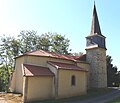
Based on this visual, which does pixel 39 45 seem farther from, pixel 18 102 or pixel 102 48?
pixel 18 102

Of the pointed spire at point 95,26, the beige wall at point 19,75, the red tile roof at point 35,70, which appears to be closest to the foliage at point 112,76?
the pointed spire at point 95,26

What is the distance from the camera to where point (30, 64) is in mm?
26891

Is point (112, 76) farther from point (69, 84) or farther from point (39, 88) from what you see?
point (39, 88)

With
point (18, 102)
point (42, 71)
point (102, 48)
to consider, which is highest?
point (102, 48)

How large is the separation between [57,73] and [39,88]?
324cm

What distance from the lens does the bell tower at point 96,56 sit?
34281 millimetres

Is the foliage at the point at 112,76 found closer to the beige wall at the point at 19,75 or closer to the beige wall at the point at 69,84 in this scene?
the beige wall at the point at 69,84

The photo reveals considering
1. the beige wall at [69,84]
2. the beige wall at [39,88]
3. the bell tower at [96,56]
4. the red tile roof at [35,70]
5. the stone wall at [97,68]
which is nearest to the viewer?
the beige wall at [39,88]

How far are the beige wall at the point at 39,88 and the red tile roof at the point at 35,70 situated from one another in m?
0.55

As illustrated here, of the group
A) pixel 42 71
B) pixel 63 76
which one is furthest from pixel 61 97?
pixel 42 71

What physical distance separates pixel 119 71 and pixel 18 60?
102ft

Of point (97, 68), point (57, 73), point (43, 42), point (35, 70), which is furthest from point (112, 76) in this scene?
point (35, 70)

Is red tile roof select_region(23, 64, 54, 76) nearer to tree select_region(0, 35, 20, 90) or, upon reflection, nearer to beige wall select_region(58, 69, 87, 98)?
beige wall select_region(58, 69, 87, 98)

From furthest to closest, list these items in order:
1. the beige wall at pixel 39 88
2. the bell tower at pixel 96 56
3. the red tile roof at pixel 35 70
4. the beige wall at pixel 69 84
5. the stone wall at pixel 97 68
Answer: the bell tower at pixel 96 56, the stone wall at pixel 97 68, the beige wall at pixel 69 84, the red tile roof at pixel 35 70, the beige wall at pixel 39 88
